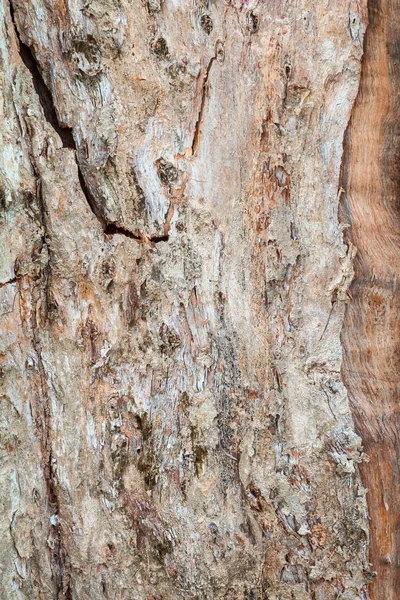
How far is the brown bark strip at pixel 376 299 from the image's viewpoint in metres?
1.46

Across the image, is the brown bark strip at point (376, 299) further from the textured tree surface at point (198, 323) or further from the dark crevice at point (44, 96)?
the dark crevice at point (44, 96)

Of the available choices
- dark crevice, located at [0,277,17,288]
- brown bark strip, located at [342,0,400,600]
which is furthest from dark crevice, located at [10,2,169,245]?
brown bark strip, located at [342,0,400,600]

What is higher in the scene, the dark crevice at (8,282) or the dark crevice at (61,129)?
the dark crevice at (61,129)

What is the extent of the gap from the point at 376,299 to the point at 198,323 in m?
0.48

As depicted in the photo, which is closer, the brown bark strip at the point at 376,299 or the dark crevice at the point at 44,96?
the dark crevice at the point at 44,96

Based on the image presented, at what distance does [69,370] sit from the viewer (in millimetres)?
1401

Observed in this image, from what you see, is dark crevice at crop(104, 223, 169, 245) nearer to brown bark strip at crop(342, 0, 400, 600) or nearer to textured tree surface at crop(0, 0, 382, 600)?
textured tree surface at crop(0, 0, 382, 600)

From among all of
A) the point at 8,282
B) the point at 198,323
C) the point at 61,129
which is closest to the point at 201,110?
the point at 61,129

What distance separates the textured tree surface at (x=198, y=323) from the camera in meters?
1.37

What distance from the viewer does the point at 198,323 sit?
143cm

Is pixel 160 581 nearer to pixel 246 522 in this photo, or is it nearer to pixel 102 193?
pixel 246 522

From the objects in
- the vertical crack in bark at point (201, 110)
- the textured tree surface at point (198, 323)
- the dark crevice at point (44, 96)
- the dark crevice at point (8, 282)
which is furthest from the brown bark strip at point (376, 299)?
the dark crevice at point (8, 282)

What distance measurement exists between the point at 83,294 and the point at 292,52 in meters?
0.80

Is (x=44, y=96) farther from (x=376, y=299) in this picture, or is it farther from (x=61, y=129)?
(x=376, y=299)
